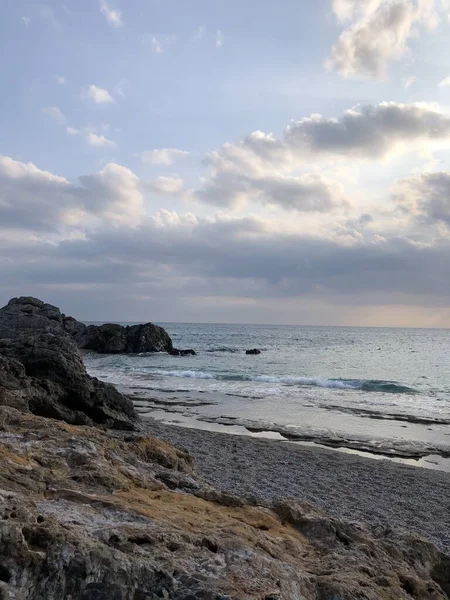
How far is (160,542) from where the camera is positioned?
10.9 feet

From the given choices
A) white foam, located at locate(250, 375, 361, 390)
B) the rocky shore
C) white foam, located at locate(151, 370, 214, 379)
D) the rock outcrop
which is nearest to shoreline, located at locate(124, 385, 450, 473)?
the rocky shore

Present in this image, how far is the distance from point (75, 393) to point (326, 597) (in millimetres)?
11191

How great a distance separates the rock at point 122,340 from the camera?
6844 cm

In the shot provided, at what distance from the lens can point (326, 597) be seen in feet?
10.8

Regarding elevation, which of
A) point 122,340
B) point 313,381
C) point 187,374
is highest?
point 122,340

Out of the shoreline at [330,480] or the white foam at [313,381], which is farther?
the white foam at [313,381]

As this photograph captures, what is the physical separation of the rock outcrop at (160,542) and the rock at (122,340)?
64.1m

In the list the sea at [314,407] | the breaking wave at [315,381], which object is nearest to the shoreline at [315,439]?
the sea at [314,407]

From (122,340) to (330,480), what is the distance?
60.3 meters

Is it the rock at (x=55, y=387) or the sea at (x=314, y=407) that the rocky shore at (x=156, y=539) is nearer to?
the rock at (x=55, y=387)

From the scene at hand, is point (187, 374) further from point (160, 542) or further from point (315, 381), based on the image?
point (160, 542)

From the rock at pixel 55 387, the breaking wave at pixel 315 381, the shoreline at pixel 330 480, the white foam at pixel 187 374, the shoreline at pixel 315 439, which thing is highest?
the rock at pixel 55 387

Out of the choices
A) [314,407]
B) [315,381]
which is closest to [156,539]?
[314,407]

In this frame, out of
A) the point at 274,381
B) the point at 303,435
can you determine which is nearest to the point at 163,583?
the point at 303,435
